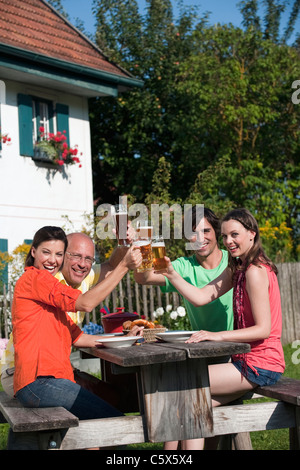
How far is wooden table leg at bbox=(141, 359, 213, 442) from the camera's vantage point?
349 centimetres

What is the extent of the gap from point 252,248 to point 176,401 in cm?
109

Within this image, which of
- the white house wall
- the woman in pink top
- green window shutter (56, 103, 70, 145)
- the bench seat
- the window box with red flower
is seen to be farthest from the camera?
green window shutter (56, 103, 70, 145)

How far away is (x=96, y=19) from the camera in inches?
763

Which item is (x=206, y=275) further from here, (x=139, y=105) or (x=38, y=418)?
(x=139, y=105)

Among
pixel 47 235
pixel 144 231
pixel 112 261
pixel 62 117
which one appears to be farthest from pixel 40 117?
pixel 47 235

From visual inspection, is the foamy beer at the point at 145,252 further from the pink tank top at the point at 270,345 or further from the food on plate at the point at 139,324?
the pink tank top at the point at 270,345

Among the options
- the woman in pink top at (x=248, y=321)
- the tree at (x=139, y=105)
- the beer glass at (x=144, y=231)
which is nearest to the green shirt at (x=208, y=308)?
the woman in pink top at (x=248, y=321)

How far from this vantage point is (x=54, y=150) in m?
13.3

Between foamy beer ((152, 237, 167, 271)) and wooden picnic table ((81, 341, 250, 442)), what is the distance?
0.83 metres

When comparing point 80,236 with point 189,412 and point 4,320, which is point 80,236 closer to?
point 189,412

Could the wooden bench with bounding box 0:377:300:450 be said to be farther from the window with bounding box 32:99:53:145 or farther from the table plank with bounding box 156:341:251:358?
the window with bounding box 32:99:53:145

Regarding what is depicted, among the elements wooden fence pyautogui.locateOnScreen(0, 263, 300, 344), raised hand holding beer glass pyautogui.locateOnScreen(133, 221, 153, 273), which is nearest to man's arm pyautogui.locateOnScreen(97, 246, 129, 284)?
raised hand holding beer glass pyautogui.locateOnScreen(133, 221, 153, 273)

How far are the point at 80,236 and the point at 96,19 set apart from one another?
1601cm
